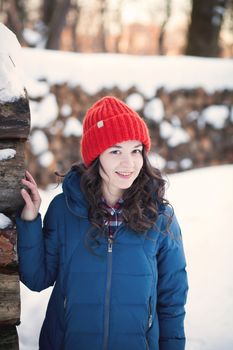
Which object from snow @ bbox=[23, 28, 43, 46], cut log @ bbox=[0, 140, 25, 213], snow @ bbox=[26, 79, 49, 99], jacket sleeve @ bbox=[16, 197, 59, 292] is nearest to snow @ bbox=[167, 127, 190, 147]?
snow @ bbox=[26, 79, 49, 99]

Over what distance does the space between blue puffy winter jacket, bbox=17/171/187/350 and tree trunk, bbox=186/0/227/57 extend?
6858mm

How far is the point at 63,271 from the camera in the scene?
164 centimetres

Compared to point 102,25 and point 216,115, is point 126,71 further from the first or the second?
point 102,25

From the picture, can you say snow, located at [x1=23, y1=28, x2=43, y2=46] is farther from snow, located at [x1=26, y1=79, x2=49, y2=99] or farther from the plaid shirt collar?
the plaid shirt collar

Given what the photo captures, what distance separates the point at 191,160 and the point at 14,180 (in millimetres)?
4566

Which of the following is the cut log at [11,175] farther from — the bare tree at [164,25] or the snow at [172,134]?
the bare tree at [164,25]

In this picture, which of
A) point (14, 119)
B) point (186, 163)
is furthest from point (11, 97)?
point (186, 163)

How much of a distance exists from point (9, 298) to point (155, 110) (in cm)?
414

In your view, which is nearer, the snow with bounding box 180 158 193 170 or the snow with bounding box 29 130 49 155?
the snow with bounding box 29 130 49 155

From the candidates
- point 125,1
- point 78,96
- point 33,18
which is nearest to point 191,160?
point 78,96

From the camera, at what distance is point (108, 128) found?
1.66m

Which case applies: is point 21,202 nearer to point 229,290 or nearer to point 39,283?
point 39,283

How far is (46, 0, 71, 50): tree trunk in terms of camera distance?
7480 millimetres

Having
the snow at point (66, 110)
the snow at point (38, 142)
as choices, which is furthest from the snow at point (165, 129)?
the snow at point (38, 142)
